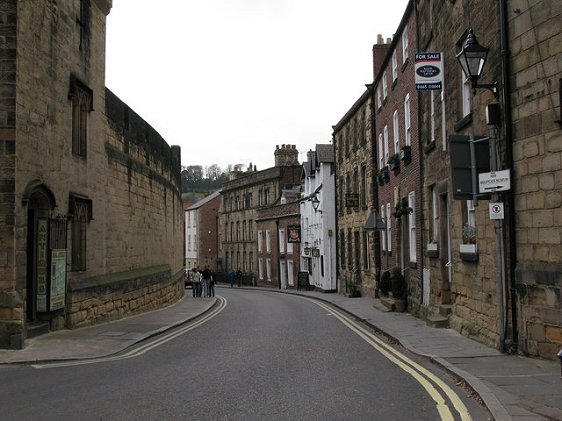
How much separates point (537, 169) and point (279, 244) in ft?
140

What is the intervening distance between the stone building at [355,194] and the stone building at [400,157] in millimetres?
1223

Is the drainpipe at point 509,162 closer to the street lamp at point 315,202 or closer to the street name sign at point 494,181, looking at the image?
the street name sign at point 494,181

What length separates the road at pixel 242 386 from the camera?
21.5ft

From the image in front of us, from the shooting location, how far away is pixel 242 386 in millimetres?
7953

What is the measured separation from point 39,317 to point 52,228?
1.97 meters

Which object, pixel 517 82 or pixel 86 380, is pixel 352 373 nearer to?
pixel 86 380

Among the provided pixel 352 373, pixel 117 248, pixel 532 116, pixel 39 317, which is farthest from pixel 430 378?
pixel 117 248

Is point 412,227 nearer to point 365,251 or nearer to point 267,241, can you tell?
point 365,251

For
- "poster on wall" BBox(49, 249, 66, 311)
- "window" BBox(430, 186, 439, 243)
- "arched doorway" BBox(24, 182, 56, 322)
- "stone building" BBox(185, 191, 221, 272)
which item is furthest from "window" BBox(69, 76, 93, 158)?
"stone building" BBox(185, 191, 221, 272)

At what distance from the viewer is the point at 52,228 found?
1324 centimetres

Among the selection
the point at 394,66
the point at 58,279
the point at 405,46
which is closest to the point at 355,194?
the point at 394,66

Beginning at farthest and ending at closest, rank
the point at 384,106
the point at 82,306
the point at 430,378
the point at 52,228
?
1. the point at 384,106
2. the point at 82,306
3. the point at 52,228
4. the point at 430,378

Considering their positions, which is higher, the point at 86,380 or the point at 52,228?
the point at 52,228

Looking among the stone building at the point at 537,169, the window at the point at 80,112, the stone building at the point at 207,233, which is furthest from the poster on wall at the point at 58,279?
the stone building at the point at 207,233
